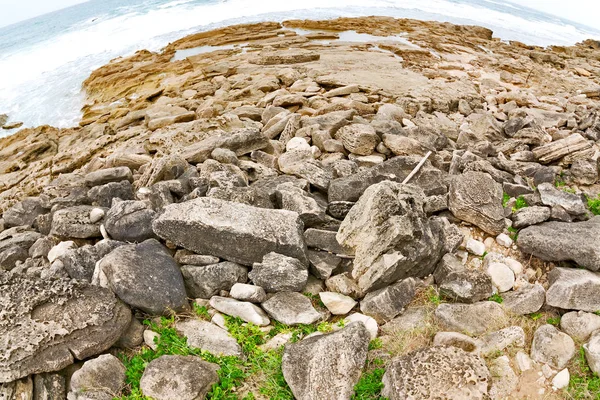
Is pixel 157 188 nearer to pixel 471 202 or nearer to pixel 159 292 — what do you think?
pixel 159 292

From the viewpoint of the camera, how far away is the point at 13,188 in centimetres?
976

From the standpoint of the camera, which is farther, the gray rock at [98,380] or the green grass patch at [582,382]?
the green grass patch at [582,382]

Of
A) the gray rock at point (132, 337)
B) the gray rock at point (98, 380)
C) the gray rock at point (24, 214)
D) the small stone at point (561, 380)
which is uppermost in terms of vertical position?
the gray rock at point (98, 380)

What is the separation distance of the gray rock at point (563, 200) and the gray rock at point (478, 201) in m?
0.65

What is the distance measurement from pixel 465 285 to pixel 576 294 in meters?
1.16

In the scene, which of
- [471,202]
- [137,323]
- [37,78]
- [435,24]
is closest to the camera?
[137,323]

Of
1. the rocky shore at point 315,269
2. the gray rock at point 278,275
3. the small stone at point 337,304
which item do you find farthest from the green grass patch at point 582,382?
the gray rock at point 278,275

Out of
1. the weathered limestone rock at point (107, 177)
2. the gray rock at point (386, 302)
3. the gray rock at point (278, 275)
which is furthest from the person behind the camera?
the weathered limestone rock at point (107, 177)

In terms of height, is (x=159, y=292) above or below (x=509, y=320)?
above

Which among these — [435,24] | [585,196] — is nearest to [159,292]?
[585,196]

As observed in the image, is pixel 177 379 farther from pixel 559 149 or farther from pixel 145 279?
pixel 559 149

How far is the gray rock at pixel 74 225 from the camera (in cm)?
556

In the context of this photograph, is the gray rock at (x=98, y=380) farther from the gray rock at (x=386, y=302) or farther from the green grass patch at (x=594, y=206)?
the green grass patch at (x=594, y=206)

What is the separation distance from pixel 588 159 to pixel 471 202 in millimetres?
3307
